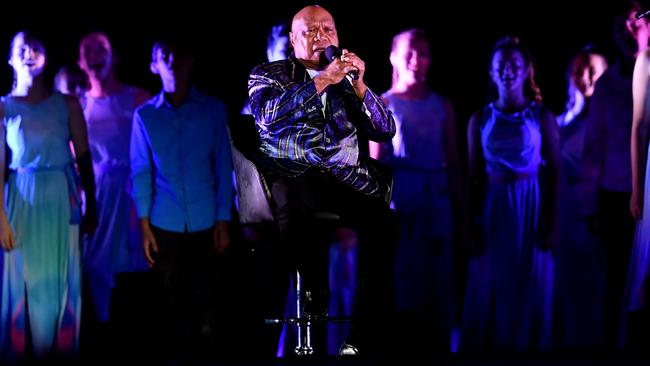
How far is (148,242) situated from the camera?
18.6ft

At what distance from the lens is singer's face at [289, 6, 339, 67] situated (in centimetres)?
446

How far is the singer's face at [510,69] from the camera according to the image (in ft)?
20.3

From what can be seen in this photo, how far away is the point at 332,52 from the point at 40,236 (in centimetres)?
241

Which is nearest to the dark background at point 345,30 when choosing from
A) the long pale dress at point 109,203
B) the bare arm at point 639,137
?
the long pale dress at point 109,203

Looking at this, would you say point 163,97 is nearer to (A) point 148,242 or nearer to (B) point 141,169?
(B) point 141,169

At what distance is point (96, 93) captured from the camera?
6.78m

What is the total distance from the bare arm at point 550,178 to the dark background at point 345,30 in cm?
102

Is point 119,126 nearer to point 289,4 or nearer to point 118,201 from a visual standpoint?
point 118,201

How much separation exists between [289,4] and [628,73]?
2159mm

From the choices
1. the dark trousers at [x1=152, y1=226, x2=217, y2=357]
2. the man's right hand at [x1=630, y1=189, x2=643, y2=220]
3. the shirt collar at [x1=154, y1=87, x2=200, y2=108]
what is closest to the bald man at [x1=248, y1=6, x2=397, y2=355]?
the dark trousers at [x1=152, y1=226, x2=217, y2=357]

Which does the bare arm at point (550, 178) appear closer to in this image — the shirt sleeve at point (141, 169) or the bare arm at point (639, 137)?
the bare arm at point (639, 137)

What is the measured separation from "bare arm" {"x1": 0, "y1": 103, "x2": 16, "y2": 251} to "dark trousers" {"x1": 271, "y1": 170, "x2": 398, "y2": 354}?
80.3 inches

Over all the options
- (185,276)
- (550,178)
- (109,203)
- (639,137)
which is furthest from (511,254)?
(109,203)

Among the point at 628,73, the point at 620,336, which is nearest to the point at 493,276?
the point at 620,336
